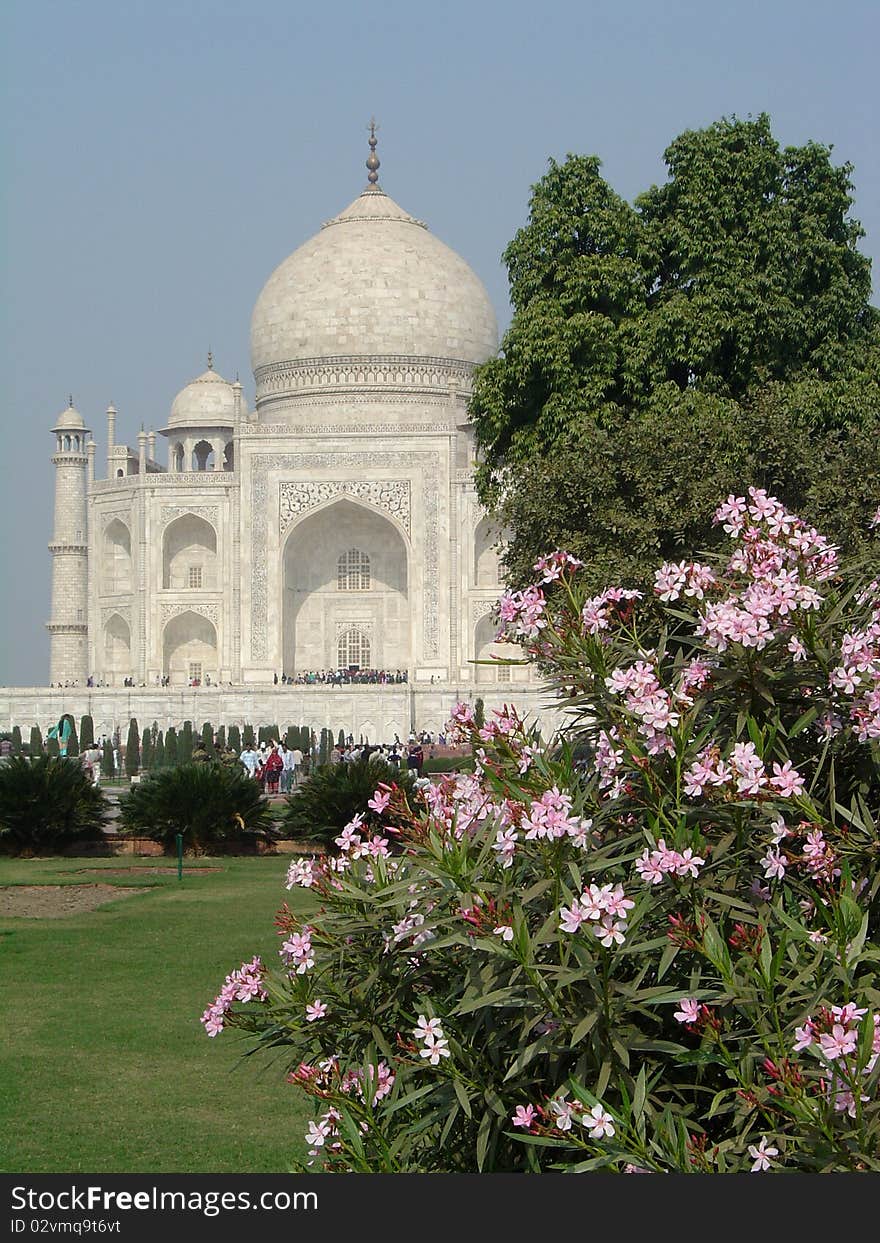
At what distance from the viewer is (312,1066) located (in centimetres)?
363

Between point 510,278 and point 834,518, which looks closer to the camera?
point 834,518

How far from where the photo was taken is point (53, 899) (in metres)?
10.9

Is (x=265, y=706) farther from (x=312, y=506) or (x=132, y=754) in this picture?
(x=312, y=506)

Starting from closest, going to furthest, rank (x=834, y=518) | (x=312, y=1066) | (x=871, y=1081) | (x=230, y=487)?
(x=871, y=1081)
(x=312, y=1066)
(x=834, y=518)
(x=230, y=487)

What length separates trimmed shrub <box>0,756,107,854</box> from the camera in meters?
13.6

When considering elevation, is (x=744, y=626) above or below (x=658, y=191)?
below

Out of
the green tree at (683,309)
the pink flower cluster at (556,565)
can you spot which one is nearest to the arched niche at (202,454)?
the green tree at (683,309)

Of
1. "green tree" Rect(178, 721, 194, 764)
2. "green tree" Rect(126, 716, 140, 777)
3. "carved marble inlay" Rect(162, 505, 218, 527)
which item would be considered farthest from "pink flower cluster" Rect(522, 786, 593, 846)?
"carved marble inlay" Rect(162, 505, 218, 527)

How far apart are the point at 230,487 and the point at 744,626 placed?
34873 millimetres

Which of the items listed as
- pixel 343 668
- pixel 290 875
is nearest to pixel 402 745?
pixel 343 668

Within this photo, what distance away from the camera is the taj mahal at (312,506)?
3709cm

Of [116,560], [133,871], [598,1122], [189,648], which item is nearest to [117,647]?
[116,560]

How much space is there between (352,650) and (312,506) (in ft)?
13.1

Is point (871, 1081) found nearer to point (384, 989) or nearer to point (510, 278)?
point (384, 989)
